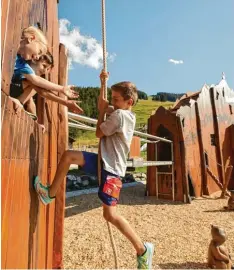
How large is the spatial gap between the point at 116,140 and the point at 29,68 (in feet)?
2.65

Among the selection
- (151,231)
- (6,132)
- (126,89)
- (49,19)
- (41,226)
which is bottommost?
(151,231)

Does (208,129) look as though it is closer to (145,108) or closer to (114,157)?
(114,157)

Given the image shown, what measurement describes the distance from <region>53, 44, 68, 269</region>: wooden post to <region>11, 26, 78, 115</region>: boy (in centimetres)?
105

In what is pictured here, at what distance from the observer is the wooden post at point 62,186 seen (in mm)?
3074

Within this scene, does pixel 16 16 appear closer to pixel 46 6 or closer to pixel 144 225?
pixel 46 6

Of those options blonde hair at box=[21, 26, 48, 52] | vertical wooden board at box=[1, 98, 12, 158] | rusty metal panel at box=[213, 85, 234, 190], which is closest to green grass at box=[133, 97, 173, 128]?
rusty metal panel at box=[213, 85, 234, 190]

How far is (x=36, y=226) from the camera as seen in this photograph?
6.65 feet

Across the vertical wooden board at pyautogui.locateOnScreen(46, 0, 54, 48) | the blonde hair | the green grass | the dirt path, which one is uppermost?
the green grass

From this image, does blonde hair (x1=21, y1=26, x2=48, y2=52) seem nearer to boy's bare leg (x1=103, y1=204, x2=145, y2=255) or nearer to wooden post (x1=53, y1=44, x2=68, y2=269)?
wooden post (x1=53, y1=44, x2=68, y2=269)

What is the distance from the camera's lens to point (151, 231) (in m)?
5.98

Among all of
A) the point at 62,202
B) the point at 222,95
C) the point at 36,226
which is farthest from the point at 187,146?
the point at 36,226

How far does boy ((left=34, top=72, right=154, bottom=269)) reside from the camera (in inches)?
87.5

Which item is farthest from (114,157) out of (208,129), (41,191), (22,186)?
(208,129)

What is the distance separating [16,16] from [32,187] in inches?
39.2
